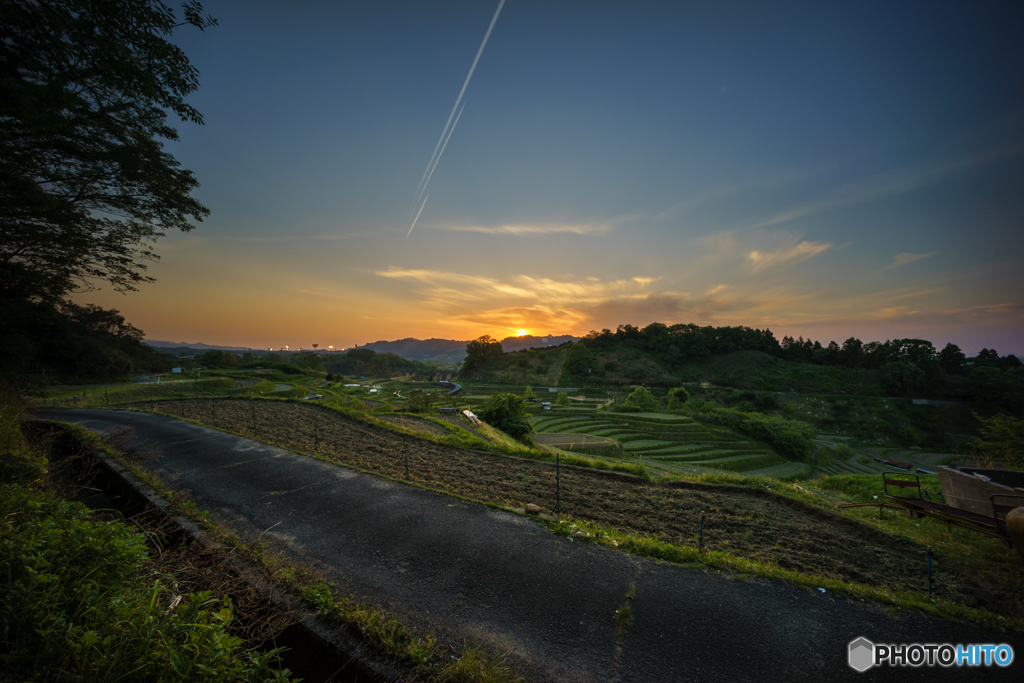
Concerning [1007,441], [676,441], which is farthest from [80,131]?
[676,441]

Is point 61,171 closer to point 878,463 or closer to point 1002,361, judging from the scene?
point 878,463

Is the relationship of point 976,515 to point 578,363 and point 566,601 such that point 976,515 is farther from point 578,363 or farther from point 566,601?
point 578,363

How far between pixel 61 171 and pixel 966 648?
18286 millimetres

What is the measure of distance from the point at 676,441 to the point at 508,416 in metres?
28.4

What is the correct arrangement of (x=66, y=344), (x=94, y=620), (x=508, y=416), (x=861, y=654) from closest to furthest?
1. (x=94, y=620)
2. (x=861, y=654)
3. (x=508, y=416)
4. (x=66, y=344)

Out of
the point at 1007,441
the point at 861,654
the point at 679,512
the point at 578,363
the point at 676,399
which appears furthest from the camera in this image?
the point at 578,363

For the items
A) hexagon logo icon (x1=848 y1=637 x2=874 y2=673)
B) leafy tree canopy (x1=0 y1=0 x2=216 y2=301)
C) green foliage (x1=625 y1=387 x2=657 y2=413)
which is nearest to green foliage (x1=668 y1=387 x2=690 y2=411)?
green foliage (x1=625 y1=387 x2=657 y2=413)

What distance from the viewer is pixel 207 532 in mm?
5328

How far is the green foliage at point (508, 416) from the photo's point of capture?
22469 millimetres

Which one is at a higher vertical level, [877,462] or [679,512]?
[679,512]

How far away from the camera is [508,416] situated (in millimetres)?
23156

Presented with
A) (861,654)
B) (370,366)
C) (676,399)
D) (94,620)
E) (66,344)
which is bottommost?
(676,399)

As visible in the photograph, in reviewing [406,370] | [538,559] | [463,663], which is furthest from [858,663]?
[406,370]

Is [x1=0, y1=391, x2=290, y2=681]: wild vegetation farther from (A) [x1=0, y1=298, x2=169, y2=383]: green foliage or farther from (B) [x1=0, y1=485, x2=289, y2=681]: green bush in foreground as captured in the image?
(A) [x1=0, y1=298, x2=169, y2=383]: green foliage
